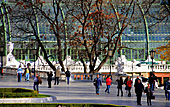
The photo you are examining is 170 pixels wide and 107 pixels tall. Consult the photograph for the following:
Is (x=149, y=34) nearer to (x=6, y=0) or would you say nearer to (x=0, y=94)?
(x=6, y=0)

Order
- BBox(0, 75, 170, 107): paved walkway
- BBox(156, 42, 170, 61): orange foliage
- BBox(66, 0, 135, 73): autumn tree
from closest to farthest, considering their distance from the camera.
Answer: BBox(0, 75, 170, 107): paved walkway
BBox(156, 42, 170, 61): orange foliage
BBox(66, 0, 135, 73): autumn tree

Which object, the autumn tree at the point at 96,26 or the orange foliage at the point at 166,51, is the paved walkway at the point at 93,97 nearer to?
the orange foliage at the point at 166,51

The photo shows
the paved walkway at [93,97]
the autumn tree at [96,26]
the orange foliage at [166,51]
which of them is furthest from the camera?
the autumn tree at [96,26]

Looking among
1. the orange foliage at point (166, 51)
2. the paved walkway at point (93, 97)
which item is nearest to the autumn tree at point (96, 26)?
the orange foliage at point (166, 51)

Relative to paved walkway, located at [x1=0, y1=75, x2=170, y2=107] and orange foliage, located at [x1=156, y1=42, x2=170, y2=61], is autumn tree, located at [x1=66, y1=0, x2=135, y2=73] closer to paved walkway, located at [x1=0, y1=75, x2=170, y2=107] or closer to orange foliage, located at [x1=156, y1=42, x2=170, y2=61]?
orange foliage, located at [x1=156, y1=42, x2=170, y2=61]

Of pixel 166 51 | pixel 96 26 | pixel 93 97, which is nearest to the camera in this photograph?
pixel 93 97

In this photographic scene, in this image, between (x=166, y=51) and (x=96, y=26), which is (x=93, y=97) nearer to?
(x=166, y=51)

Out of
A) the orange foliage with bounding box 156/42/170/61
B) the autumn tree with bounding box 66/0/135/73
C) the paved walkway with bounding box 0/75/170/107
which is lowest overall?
the paved walkway with bounding box 0/75/170/107

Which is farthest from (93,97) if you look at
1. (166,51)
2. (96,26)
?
(96,26)

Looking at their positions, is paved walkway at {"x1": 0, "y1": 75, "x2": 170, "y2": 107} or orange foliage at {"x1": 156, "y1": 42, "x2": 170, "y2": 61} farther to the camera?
orange foliage at {"x1": 156, "y1": 42, "x2": 170, "y2": 61}

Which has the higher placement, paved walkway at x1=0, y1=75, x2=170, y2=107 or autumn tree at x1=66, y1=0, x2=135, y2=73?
autumn tree at x1=66, y1=0, x2=135, y2=73

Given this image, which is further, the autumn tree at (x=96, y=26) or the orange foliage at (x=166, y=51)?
the autumn tree at (x=96, y=26)

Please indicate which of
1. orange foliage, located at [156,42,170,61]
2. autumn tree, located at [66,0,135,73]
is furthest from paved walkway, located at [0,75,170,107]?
autumn tree, located at [66,0,135,73]

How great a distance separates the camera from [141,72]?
2201 inches
